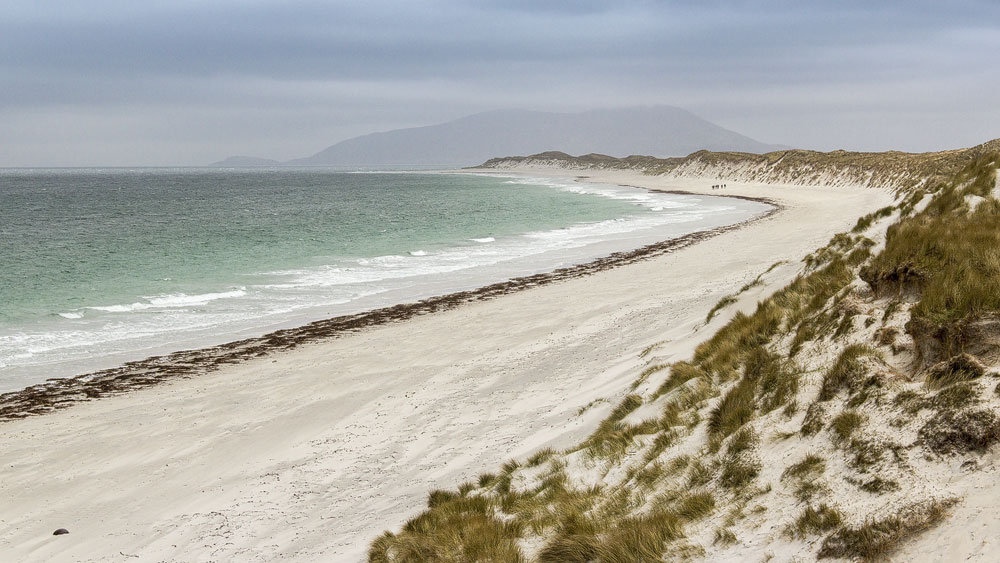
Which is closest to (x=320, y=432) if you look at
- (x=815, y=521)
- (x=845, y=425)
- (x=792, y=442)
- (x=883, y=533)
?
(x=792, y=442)

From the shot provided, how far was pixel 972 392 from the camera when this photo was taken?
4.93 meters

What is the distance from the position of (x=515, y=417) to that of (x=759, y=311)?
417 centimetres

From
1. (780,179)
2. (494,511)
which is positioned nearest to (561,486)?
(494,511)

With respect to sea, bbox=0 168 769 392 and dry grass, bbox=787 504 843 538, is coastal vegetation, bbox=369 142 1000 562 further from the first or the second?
sea, bbox=0 168 769 392

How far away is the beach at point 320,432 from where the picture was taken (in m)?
8.21

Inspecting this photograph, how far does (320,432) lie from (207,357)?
684 cm

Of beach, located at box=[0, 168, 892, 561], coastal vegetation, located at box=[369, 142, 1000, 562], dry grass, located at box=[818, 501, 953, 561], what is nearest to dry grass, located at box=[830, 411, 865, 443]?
coastal vegetation, located at box=[369, 142, 1000, 562]

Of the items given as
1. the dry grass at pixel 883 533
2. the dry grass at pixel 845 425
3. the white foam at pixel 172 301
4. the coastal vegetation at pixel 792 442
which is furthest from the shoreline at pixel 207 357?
the dry grass at pixel 883 533

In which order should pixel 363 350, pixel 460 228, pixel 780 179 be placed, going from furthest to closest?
1. pixel 780 179
2. pixel 460 228
3. pixel 363 350

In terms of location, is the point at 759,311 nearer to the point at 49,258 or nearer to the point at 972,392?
the point at 972,392

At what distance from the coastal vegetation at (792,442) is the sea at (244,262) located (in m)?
13.6

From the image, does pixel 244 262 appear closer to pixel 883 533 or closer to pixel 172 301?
pixel 172 301

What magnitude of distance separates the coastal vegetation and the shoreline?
10.2 m

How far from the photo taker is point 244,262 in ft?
110
